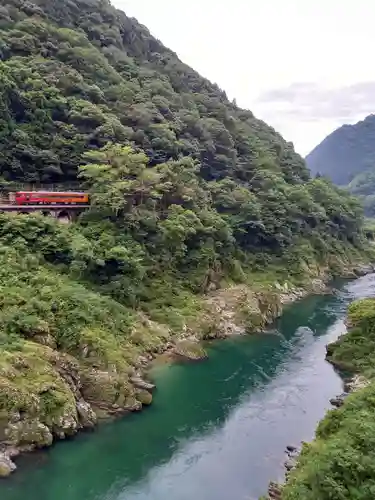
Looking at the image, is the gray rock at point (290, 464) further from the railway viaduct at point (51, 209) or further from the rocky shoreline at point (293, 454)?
the railway viaduct at point (51, 209)

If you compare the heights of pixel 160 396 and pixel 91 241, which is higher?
pixel 91 241

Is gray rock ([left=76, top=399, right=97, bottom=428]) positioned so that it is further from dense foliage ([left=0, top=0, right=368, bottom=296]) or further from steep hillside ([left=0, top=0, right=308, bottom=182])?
steep hillside ([left=0, top=0, right=308, bottom=182])

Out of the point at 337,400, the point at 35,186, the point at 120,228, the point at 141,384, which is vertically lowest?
the point at 337,400

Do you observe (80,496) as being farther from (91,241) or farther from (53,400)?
(91,241)

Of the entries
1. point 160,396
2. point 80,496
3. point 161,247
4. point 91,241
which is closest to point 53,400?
point 80,496

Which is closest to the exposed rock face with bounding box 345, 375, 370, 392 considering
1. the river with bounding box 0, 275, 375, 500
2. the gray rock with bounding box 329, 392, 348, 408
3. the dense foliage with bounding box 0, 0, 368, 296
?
the river with bounding box 0, 275, 375, 500

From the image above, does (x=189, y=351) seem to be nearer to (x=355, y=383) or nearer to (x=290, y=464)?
(x=355, y=383)

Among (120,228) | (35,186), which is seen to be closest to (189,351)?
(120,228)
